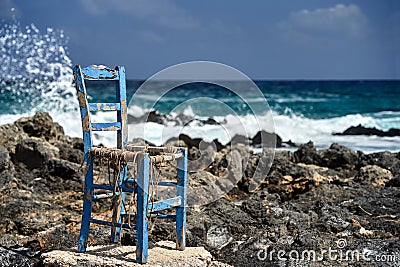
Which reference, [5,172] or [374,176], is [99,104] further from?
[374,176]

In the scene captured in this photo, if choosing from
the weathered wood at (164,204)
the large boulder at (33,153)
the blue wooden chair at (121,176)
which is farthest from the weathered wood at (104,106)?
the large boulder at (33,153)

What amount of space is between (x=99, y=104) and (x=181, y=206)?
984 mm

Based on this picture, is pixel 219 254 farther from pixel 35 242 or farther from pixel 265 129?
pixel 265 129

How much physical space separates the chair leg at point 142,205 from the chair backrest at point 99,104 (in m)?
0.57

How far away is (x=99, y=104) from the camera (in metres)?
4.68

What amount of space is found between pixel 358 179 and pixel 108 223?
14.4 feet

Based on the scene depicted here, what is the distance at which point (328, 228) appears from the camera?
529 centimetres

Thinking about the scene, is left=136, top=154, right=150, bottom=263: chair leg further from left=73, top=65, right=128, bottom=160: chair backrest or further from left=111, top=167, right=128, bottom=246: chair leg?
left=73, top=65, right=128, bottom=160: chair backrest

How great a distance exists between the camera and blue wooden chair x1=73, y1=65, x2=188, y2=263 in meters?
4.21

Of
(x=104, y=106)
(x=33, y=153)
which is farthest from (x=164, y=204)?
(x=33, y=153)

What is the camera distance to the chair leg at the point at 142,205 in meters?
4.16

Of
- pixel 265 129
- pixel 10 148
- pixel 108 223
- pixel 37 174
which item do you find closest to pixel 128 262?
pixel 108 223

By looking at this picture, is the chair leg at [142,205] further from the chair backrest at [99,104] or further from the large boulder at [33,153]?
the large boulder at [33,153]
